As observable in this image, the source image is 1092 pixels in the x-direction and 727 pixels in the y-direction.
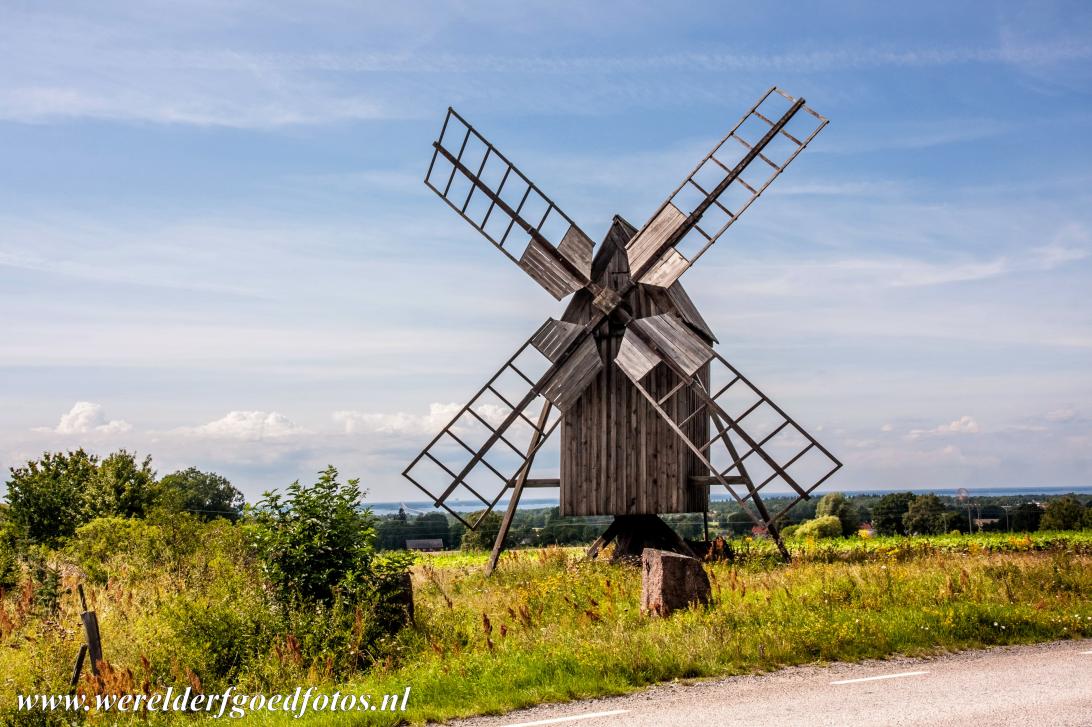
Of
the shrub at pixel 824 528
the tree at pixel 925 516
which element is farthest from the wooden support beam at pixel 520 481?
the tree at pixel 925 516

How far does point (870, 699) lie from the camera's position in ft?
33.2

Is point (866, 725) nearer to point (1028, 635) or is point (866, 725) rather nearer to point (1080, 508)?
point (1028, 635)

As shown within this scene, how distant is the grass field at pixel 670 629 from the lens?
1085 cm

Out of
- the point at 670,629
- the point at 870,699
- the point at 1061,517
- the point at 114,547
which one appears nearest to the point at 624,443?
the point at 670,629

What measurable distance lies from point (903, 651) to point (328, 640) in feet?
23.7

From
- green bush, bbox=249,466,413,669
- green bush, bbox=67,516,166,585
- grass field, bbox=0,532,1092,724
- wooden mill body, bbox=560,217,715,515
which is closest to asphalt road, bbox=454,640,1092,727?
grass field, bbox=0,532,1092,724

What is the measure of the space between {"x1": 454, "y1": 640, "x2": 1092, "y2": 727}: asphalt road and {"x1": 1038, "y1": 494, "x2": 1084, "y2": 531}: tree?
20.0 metres

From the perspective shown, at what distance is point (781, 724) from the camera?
30.1 feet

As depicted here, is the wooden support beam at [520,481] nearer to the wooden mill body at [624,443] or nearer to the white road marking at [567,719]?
the wooden mill body at [624,443]

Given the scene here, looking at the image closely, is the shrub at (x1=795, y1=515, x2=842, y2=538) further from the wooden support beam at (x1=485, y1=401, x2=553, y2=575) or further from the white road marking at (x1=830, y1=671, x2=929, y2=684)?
the white road marking at (x1=830, y1=671, x2=929, y2=684)

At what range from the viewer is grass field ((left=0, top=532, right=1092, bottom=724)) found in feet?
35.6

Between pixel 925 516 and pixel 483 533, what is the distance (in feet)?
48.0

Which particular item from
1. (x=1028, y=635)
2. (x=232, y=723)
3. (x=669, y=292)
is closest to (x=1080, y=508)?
(x=669, y=292)

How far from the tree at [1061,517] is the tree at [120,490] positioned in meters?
26.7
